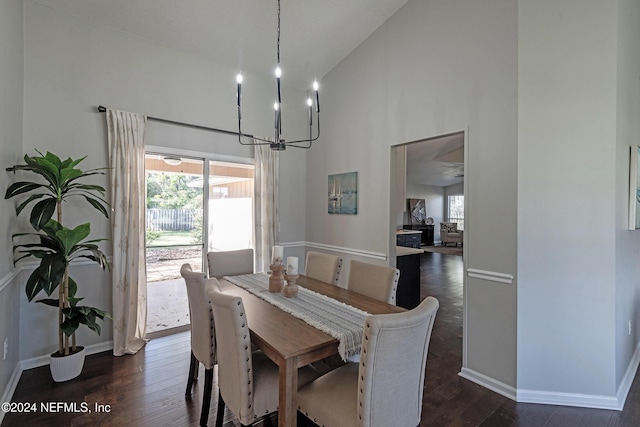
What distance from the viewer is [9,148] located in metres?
2.28

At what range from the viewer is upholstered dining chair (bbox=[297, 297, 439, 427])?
1282mm

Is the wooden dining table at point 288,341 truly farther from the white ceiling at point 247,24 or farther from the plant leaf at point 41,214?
the white ceiling at point 247,24

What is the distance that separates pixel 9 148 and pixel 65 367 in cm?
182

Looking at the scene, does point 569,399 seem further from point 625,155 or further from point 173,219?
point 173,219

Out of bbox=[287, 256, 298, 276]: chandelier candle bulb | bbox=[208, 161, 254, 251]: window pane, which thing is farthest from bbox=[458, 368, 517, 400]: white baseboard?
bbox=[208, 161, 254, 251]: window pane

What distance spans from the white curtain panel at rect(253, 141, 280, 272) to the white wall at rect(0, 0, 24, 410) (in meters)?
2.31

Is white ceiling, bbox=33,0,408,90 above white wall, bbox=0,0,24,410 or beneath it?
above

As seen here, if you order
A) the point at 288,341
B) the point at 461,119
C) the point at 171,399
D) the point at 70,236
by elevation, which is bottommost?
the point at 171,399

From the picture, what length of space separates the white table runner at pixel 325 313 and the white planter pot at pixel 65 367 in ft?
4.83

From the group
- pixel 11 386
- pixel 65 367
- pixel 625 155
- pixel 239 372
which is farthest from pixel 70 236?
pixel 625 155

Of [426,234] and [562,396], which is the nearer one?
[562,396]

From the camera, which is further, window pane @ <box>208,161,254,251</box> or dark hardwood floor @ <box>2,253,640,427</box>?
window pane @ <box>208,161,254,251</box>

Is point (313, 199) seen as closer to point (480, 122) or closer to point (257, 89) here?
point (257, 89)

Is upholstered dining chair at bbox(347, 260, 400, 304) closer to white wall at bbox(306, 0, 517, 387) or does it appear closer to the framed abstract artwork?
white wall at bbox(306, 0, 517, 387)
